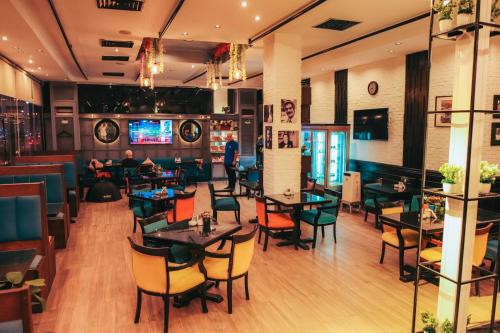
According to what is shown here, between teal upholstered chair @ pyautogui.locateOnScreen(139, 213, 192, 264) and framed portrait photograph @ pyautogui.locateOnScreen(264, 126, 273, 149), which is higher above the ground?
framed portrait photograph @ pyautogui.locateOnScreen(264, 126, 273, 149)

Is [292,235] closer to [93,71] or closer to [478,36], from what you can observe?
[478,36]

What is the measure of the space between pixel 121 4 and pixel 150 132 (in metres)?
9.08

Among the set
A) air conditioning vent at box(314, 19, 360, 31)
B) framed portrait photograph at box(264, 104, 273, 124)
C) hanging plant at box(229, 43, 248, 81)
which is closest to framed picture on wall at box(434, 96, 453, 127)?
air conditioning vent at box(314, 19, 360, 31)

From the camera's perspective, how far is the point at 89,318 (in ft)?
13.5

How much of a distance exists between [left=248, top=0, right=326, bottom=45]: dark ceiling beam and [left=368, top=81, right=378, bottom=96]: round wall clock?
11.4ft

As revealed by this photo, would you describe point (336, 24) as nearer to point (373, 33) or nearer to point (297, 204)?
point (373, 33)

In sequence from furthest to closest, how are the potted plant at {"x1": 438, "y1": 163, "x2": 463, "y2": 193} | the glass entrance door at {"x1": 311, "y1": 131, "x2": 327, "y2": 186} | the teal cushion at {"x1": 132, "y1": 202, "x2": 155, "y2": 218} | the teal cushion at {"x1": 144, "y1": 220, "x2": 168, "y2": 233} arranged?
the glass entrance door at {"x1": 311, "y1": 131, "x2": 327, "y2": 186}
the teal cushion at {"x1": 132, "y1": 202, "x2": 155, "y2": 218}
the teal cushion at {"x1": 144, "y1": 220, "x2": 168, "y2": 233}
the potted plant at {"x1": 438, "y1": 163, "x2": 463, "y2": 193}

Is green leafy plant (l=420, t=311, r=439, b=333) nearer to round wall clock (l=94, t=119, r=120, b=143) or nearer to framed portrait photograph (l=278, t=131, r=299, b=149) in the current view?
framed portrait photograph (l=278, t=131, r=299, b=149)

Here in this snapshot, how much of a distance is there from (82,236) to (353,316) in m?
5.25

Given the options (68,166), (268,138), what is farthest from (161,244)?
(68,166)

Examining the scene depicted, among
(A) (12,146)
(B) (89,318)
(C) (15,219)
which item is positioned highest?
(A) (12,146)

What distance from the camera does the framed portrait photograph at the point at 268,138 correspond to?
726 centimetres

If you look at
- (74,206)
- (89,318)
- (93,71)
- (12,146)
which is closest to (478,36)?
(89,318)

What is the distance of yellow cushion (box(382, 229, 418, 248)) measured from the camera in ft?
17.3
